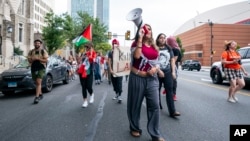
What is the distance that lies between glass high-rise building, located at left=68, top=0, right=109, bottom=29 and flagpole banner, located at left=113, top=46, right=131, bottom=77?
111m

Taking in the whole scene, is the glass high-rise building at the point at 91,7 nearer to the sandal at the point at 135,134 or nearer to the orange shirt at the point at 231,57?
the orange shirt at the point at 231,57

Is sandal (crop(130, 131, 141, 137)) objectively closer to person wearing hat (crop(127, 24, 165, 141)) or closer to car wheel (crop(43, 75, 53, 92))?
person wearing hat (crop(127, 24, 165, 141))

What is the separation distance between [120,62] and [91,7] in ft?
467

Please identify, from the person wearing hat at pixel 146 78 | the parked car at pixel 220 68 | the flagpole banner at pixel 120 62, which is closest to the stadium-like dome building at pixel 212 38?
the parked car at pixel 220 68

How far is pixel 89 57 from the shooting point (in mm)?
7203

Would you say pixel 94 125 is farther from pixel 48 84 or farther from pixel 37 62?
pixel 48 84

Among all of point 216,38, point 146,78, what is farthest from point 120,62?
point 216,38

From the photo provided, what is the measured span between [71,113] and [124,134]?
2.17 meters

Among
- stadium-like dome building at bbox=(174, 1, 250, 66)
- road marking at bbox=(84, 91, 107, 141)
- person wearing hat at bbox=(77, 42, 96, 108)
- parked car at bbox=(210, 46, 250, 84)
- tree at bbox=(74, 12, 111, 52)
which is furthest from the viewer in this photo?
stadium-like dome building at bbox=(174, 1, 250, 66)

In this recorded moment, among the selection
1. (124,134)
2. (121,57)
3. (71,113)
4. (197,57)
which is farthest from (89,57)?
(197,57)

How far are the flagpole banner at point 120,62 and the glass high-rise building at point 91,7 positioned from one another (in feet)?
363

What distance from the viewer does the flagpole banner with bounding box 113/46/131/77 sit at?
6.23 meters

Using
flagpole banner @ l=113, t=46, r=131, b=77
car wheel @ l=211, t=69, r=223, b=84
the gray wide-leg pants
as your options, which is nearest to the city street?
the gray wide-leg pants

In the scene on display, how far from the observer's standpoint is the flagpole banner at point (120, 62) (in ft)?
20.4
